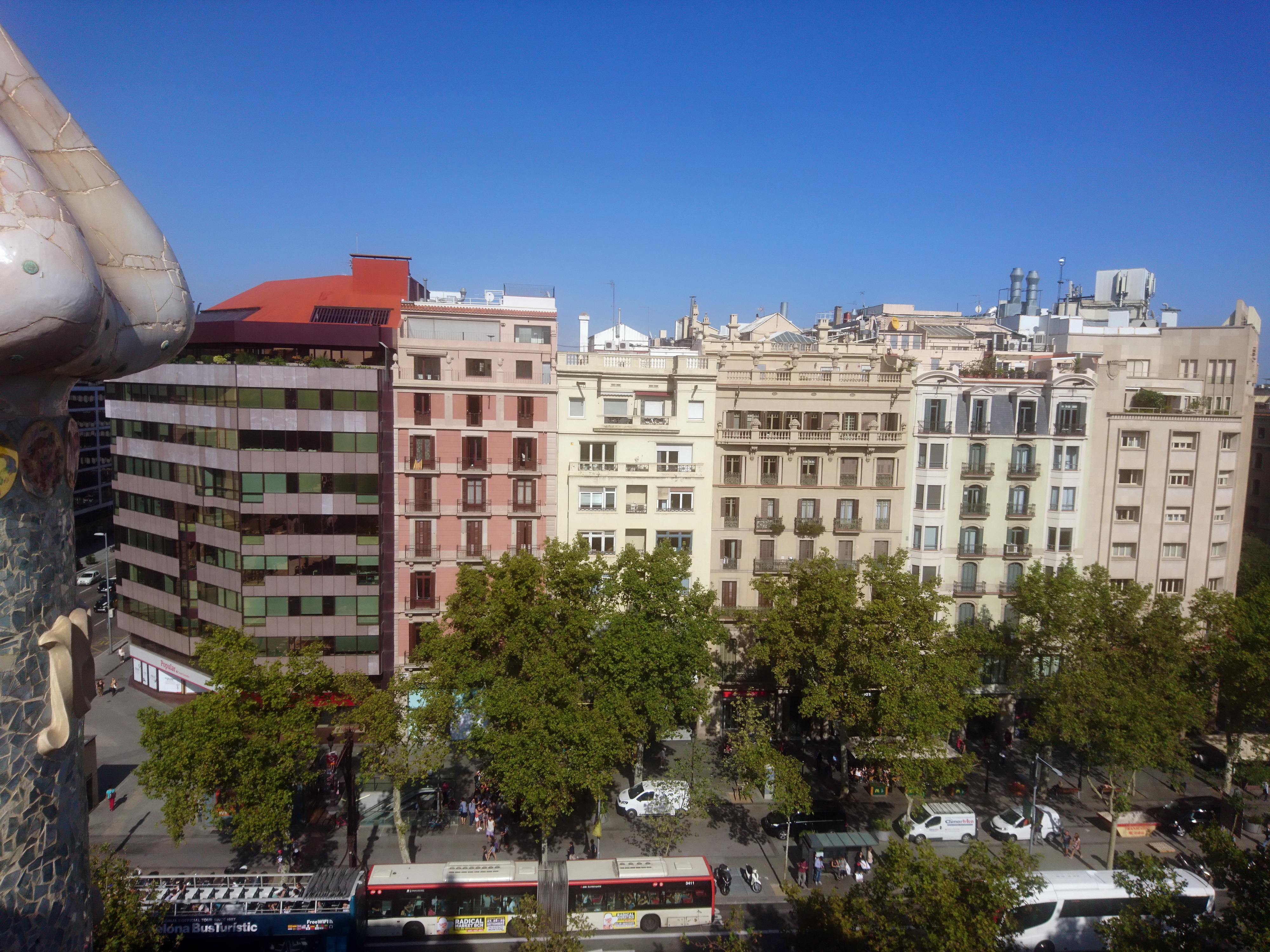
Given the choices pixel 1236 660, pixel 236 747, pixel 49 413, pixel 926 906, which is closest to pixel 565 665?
pixel 236 747

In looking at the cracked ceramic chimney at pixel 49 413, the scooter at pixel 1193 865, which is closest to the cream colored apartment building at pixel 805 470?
the scooter at pixel 1193 865

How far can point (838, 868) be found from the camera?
98.4 ft

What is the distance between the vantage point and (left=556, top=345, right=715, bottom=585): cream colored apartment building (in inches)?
1571

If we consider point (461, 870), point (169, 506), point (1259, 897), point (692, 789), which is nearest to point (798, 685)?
point (692, 789)

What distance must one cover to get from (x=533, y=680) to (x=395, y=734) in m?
5.26

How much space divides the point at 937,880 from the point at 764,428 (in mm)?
25986

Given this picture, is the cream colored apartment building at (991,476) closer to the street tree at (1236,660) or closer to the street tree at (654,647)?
the street tree at (1236,660)

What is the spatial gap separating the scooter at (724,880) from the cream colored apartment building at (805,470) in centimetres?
1452

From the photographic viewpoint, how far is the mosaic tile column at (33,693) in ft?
20.9

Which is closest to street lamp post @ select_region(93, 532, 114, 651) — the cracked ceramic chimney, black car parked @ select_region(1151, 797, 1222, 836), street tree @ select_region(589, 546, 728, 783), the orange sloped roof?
the orange sloped roof

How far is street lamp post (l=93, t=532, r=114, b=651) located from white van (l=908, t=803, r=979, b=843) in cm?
4987

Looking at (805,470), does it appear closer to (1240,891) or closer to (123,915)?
(1240,891)

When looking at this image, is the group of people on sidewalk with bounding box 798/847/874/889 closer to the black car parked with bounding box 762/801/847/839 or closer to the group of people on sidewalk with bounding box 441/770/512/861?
the black car parked with bounding box 762/801/847/839

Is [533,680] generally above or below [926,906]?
above
